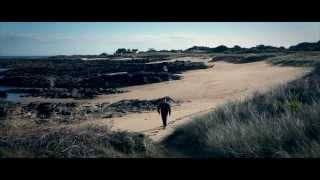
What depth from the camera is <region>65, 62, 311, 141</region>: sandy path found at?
46.1 ft

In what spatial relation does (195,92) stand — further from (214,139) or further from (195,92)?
(214,139)

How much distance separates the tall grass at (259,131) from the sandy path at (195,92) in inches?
50.2

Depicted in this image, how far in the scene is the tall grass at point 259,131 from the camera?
6.64 meters

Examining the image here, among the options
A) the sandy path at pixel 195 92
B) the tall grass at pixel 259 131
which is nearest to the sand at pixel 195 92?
the sandy path at pixel 195 92

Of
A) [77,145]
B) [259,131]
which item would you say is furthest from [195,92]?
[77,145]

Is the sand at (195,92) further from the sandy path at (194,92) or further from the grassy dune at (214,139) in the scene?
the grassy dune at (214,139)

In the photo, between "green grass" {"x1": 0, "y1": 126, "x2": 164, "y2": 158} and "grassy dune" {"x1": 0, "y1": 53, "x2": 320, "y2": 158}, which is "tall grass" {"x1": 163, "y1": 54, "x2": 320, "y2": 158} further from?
"green grass" {"x1": 0, "y1": 126, "x2": 164, "y2": 158}

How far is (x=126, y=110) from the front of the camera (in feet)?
58.1

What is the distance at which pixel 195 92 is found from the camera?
80.7 feet

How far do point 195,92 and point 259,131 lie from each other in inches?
682

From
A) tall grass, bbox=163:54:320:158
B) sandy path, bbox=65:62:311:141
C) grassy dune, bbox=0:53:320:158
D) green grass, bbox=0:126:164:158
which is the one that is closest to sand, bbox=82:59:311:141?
sandy path, bbox=65:62:311:141

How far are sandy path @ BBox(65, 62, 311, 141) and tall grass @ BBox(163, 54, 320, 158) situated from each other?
128cm
